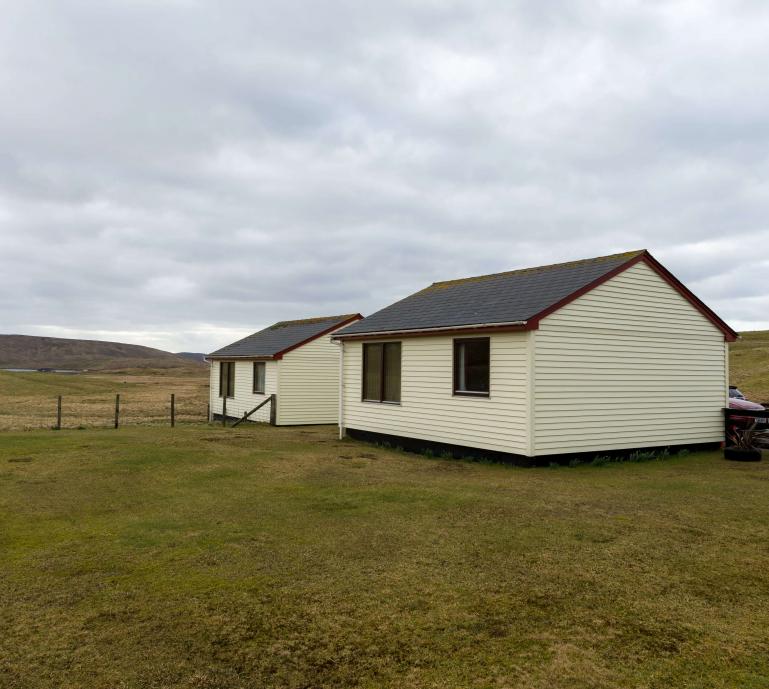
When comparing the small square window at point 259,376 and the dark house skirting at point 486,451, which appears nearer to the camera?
the dark house skirting at point 486,451

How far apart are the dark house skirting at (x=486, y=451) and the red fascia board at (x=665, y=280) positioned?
301 centimetres

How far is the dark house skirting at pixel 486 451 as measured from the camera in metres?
13.4

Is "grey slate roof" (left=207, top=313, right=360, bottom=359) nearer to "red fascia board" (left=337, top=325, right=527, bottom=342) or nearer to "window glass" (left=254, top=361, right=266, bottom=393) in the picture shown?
"window glass" (left=254, top=361, right=266, bottom=393)

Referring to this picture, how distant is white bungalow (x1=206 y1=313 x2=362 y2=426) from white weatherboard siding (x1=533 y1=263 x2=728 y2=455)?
1337 centimetres

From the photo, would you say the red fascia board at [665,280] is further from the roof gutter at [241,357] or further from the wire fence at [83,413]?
the roof gutter at [241,357]

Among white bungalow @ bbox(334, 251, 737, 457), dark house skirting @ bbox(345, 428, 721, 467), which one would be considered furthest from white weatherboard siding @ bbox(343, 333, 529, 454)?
dark house skirting @ bbox(345, 428, 721, 467)

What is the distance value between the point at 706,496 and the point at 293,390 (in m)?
17.2

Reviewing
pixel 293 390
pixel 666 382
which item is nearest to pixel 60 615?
pixel 666 382

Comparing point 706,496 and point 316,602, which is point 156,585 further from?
point 706,496

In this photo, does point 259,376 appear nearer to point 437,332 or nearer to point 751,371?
point 437,332

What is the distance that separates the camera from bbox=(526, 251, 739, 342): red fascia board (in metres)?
13.1

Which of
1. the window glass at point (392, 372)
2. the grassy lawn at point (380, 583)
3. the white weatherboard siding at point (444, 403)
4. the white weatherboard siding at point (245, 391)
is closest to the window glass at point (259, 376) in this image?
the white weatherboard siding at point (245, 391)

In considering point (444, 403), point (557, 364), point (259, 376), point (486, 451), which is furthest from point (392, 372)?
point (259, 376)

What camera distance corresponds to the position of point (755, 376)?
4231 cm
